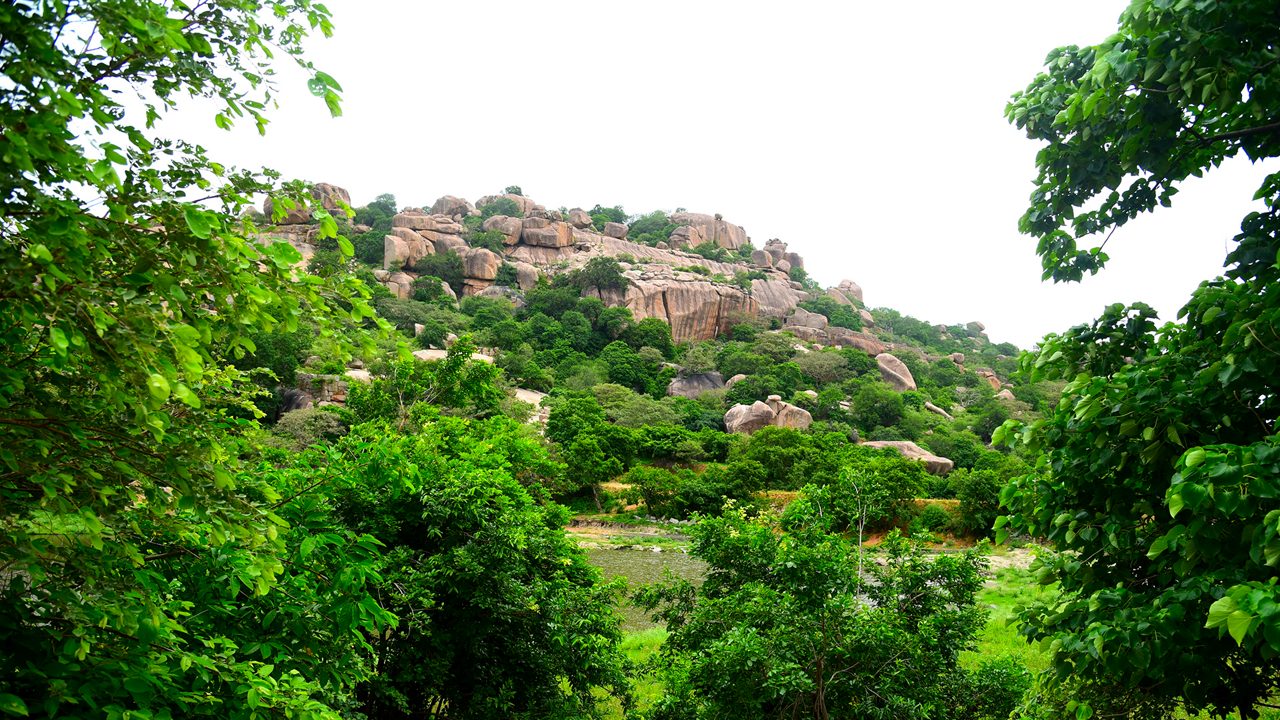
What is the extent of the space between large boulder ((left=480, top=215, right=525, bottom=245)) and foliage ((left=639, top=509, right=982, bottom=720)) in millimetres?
85090

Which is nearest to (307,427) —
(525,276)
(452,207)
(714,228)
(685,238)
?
(525,276)

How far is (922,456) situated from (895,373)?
88.6 feet

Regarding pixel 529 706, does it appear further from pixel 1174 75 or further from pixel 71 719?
pixel 1174 75

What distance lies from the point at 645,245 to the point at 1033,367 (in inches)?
3718

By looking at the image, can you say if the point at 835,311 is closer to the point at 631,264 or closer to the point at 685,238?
the point at 685,238

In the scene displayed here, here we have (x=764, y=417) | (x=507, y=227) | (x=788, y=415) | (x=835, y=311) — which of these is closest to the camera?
(x=764, y=417)

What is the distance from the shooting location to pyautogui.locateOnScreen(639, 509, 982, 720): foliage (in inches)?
221

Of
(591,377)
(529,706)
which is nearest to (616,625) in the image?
(529,706)

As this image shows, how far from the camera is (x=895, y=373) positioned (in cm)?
6806

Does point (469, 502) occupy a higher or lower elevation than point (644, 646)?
higher

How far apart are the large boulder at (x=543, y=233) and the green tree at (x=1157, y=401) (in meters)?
86.7

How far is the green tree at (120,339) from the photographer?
216 cm

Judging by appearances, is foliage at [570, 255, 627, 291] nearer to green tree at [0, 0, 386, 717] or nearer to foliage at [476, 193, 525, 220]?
foliage at [476, 193, 525, 220]

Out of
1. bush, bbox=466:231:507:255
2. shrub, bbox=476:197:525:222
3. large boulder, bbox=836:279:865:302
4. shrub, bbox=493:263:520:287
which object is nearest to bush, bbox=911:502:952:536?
shrub, bbox=493:263:520:287
